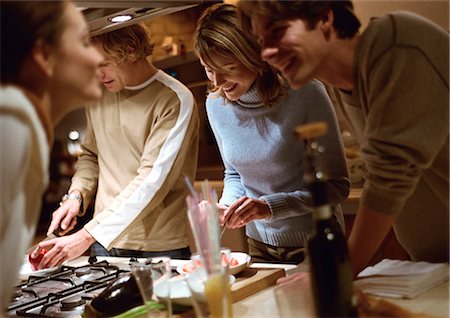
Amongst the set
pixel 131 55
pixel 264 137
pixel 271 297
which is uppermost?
pixel 131 55

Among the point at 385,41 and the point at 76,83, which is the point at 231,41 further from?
the point at 76,83

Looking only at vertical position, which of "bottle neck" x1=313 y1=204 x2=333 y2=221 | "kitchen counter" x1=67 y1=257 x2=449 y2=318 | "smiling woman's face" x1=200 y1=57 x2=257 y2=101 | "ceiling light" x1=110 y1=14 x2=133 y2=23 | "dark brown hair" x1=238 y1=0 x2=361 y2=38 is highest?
"ceiling light" x1=110 y1=14 x2=133 y2=23

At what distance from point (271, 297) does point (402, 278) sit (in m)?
0.32

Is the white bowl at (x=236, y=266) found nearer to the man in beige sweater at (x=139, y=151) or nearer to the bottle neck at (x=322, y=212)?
the man in beige sweater at (x=139, y=151)

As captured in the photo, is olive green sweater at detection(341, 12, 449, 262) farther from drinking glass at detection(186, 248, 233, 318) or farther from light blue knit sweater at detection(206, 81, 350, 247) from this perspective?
light blue knit sweater at detection(206, 81, 350, 247)

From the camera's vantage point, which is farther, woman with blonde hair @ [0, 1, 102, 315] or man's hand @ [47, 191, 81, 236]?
man's hand @ [47, 191, 81, 236]

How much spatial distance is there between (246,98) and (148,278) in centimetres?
87

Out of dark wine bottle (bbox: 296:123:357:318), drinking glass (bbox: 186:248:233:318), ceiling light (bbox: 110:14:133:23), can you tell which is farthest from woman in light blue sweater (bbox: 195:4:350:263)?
dark wine bottle (bbox: 296:123:357:318)

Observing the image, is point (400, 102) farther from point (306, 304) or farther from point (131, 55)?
point (131, 55)

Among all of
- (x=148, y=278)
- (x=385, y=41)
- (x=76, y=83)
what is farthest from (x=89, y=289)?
(x=385, y=41)

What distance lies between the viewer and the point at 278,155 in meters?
1.92

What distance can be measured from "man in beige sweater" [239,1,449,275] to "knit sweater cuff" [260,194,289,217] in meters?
0.53

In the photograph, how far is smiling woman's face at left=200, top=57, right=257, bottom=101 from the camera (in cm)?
188

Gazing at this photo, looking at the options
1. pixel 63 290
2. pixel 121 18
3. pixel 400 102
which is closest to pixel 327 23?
pixel 400 102
